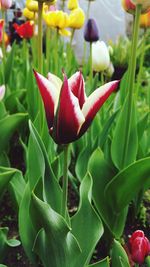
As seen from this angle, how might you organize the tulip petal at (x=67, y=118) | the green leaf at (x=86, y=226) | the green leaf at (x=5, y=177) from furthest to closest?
the green leaf at (x=5, y=177) → the green leaf at (x=86, y=226) → the tulip petal at (x=67, y=118)

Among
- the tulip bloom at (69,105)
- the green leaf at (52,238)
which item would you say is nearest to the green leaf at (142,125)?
the green leaf at (52,238)

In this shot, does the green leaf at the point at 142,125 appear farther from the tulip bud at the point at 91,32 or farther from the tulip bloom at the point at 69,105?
the tulip bloom at the point at 69,105

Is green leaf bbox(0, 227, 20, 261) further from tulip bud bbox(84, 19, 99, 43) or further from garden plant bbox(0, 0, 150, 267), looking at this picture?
tulip bud bbox(84, 19, 99, 43)

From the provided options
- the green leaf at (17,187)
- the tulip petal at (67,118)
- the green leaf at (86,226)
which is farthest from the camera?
the green leaf at (17,187)

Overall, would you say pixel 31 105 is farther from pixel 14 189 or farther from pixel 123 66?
pixel 123 66

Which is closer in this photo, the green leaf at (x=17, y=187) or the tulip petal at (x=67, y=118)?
the tulip petal at (x=67, y=118)

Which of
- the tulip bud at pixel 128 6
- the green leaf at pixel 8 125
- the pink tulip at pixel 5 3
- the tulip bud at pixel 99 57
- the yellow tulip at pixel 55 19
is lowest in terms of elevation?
the green leaf at pixel 8 125

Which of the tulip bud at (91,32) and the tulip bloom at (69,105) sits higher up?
the tulip bloom at (69,105)

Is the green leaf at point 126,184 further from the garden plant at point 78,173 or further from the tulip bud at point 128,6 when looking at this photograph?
the tulip bud at point 128,6
